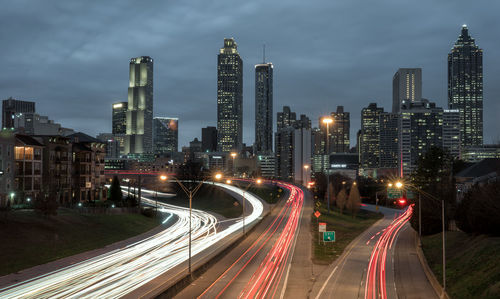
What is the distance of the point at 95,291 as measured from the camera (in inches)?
1185

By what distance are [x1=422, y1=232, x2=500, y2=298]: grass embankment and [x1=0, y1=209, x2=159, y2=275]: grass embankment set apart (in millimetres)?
33482

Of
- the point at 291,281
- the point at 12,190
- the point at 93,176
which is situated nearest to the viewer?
the point at 291,281

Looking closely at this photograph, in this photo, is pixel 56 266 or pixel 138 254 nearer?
pixel 56 266

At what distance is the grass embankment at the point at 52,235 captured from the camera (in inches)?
1575

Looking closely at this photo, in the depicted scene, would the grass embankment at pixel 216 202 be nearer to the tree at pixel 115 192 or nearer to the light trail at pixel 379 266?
the tree at pixel 115 192

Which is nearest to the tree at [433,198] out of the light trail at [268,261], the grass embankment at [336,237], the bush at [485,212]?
the bush at [485,212]

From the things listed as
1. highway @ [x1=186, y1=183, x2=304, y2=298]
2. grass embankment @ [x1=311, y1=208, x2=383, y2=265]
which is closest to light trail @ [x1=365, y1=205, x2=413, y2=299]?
grass embankment @ [x1=311, y1=208, x2=383, y2=265]

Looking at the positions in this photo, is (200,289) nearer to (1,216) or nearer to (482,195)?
(1,216)

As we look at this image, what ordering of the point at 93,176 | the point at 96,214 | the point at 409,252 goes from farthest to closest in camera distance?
the point at 93,176, the point at 96,214, the point at 409,252

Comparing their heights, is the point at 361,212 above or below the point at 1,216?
below

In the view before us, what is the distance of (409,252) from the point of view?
171 feet

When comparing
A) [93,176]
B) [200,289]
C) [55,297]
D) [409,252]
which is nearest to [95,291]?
[55,297]

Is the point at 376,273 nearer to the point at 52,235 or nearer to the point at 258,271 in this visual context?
the point at 258,271

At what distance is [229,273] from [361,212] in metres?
80.2
